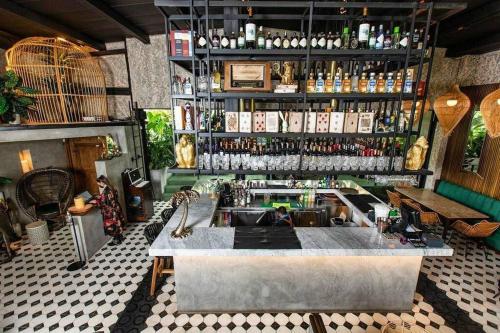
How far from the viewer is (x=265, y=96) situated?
2.83 meters

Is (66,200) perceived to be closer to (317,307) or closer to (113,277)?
(113,277)

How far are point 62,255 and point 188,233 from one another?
11.0ft

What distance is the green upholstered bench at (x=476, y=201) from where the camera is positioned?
441 centimetres

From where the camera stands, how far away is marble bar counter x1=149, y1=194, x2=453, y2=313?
2.86 meters

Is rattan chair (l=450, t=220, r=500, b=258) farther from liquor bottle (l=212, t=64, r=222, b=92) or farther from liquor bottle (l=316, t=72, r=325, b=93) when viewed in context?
liquor bottle (l=212, t=64, r=222, b=92)

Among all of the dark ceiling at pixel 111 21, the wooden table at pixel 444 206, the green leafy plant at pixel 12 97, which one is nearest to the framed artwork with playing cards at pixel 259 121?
the dark ceiling at pixel 111 21

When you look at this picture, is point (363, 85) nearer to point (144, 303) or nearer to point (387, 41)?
point (387, 41)

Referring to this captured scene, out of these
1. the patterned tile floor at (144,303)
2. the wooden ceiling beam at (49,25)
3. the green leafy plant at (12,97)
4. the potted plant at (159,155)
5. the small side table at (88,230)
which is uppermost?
the wooden ceiling beam at (49,25)

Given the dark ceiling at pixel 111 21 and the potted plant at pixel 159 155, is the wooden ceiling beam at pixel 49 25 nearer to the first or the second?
the dark ceiling at pixel 111 21

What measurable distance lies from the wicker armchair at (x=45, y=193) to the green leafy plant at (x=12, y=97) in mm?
2322

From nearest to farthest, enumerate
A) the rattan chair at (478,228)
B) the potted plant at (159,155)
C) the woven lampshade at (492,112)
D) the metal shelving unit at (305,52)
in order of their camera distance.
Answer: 1. the metal shelving unit at (305,52)
2. the woven lampshade at (492,112)
3. the rattan chair at (478,228)
4. the potted plant at (159,155)

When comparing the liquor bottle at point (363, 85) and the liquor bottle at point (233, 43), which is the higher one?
the liquor bottle at point (233, 43)

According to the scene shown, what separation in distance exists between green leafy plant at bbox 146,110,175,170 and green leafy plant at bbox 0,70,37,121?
3.39m

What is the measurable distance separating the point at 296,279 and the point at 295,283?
0.06 meters
